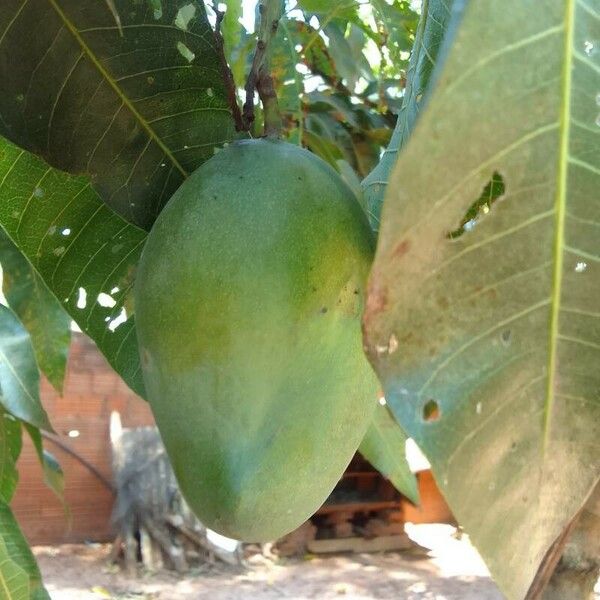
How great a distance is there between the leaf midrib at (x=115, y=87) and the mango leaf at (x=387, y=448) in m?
0.44

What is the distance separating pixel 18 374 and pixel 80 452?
3.61 meters

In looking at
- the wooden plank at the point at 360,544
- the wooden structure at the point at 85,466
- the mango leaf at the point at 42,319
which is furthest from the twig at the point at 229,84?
the wooden plank at the point at 360,544

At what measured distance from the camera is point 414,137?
0.32m

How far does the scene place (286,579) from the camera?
4578 mm

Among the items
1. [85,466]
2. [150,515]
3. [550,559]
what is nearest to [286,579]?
[150,515]

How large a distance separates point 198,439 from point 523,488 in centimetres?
16

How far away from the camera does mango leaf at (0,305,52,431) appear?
98 cm

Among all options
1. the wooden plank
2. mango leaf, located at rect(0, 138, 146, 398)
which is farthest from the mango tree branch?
the wooden plank

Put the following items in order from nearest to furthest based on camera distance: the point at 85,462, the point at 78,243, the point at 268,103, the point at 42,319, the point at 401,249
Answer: the point at 401,249, the point at 268,103, the point at 78,243, the point at 42,319, the point at 85,462

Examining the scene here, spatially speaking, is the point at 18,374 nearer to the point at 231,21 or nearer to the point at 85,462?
the point at 231,21

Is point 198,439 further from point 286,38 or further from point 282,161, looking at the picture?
point 286,38

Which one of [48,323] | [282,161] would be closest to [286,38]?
[48,323]

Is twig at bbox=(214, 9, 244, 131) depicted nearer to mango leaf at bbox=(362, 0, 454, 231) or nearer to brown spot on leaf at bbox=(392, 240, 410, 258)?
mango leaf at bbox=(362, 0, 454, 231)

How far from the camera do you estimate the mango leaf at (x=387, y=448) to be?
958 mm
